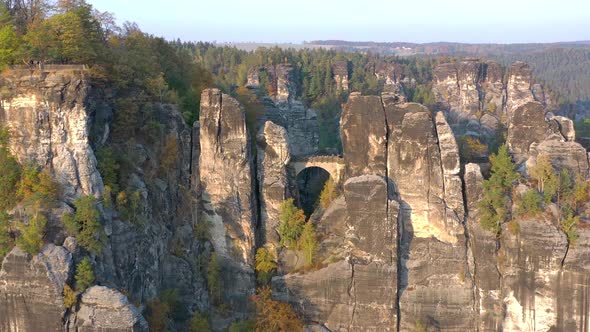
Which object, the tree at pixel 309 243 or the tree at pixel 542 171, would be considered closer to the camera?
the tree at pixel 542 171

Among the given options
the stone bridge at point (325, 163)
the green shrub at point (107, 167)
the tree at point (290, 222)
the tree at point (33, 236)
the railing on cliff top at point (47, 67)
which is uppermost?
the railing on cliff top at point (47, 67)

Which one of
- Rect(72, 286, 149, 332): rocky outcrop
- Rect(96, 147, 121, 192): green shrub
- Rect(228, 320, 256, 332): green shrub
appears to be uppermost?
Rect(96, 147, 121, 192): green shrub

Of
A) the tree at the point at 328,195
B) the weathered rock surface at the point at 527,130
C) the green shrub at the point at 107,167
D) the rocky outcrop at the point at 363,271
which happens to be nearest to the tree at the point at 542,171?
the weathered rock surface at the point at 527,130

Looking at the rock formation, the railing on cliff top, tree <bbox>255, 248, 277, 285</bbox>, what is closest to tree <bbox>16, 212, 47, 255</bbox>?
the rock formation

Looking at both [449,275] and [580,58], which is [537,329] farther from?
[580,58]

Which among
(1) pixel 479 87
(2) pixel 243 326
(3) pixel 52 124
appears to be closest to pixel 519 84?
(1) pixel 479 87

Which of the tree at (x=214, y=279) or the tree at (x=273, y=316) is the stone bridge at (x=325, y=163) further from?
the tree at (x=273, y=316)

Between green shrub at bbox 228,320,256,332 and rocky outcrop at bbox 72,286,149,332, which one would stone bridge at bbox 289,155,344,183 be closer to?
green shrub at bbox 228,320,256,332
